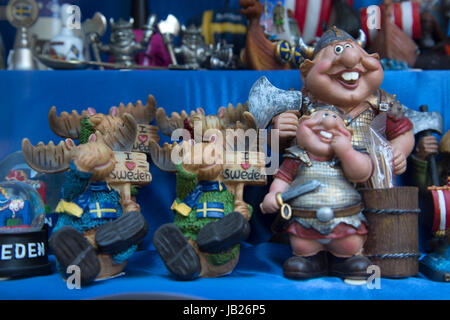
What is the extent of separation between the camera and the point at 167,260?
4.65 ft

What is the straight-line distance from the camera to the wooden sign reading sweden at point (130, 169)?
5.21ft

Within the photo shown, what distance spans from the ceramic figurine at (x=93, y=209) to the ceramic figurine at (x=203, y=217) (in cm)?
12

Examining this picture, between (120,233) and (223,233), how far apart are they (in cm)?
28

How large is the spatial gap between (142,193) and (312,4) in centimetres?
118

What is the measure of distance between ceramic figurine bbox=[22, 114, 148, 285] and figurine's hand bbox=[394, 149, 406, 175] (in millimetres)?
810

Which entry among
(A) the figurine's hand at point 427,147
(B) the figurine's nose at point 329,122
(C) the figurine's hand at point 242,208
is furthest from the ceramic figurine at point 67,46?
(A) the figurine's hand at point 427,147

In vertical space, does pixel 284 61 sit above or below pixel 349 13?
below

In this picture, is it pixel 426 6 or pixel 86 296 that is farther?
pixel 426 6

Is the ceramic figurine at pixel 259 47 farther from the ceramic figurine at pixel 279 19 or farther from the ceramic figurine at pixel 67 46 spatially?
the ceramic figurine at pixel 67 46
